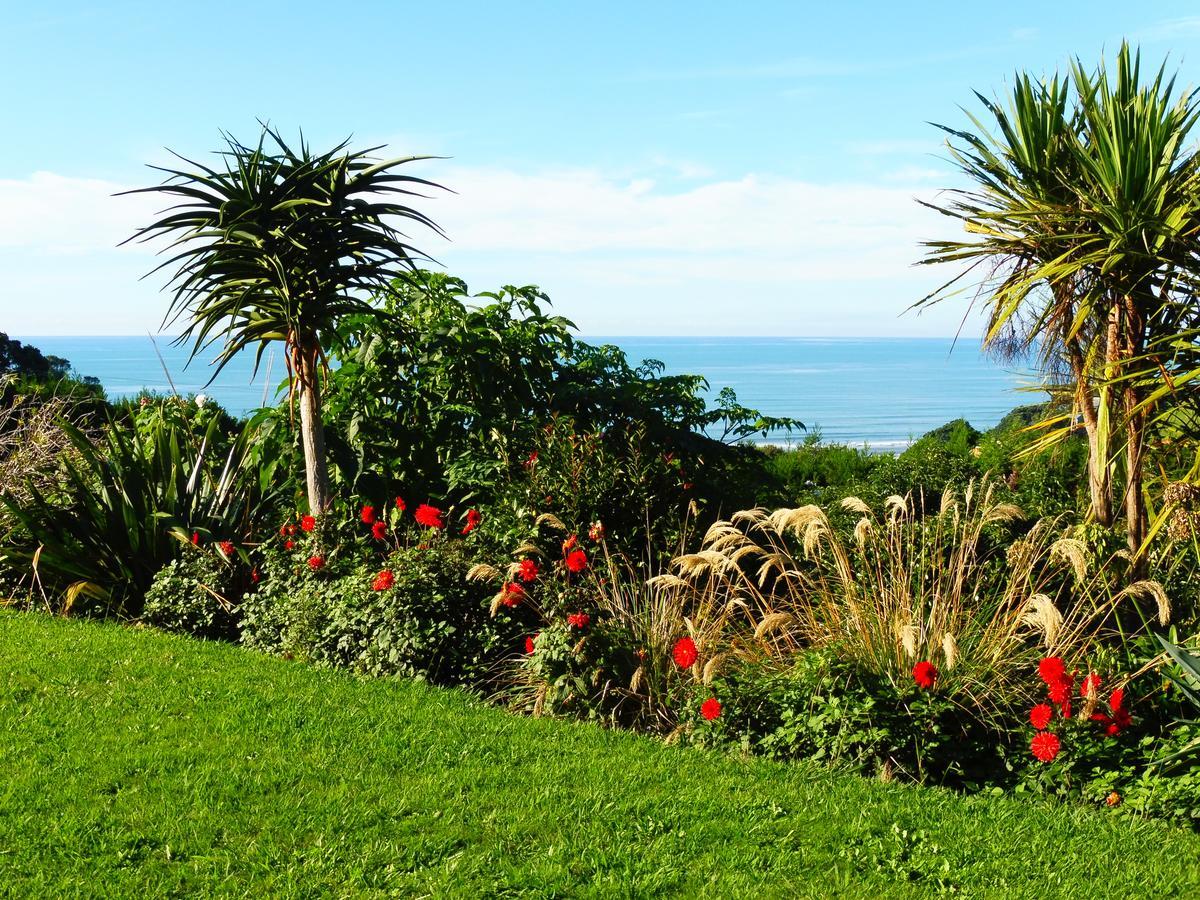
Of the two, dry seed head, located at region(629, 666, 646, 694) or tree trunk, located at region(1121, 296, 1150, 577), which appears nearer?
dry seed head, located at region(629, 666, 646, 694)

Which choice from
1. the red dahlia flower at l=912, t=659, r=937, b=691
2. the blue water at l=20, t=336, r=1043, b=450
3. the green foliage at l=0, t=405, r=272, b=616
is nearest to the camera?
the red dahlia flower at l=912, t=659, r=937, b=691

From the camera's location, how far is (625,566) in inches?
262

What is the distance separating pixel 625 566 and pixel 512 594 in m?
0.99

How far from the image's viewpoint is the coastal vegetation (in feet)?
14.5

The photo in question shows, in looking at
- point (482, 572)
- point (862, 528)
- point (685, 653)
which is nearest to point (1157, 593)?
point (862, 528)

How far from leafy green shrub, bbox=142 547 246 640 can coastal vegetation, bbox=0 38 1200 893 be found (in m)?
0.03

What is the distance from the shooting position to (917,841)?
3914 millimetres

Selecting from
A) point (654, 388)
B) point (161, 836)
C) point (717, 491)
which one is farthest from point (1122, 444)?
point (161, 836)

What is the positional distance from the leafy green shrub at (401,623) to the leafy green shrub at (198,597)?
0.63 metres

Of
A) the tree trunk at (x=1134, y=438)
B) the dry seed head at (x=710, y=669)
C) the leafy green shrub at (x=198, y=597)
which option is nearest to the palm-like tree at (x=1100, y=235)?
the tree trunk at (x=1134, y=438)

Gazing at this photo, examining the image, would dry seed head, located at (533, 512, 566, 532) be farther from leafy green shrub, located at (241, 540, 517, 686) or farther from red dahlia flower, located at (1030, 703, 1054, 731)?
red dahlia flower, located at (1030, 703, 1054, 731)

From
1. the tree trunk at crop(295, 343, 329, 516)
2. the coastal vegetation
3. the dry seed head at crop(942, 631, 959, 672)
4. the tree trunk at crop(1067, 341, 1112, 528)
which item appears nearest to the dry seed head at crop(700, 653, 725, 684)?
the coastal vegetation

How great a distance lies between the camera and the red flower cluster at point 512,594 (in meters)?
5.88

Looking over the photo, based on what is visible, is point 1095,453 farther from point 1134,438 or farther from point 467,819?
point 467,819
